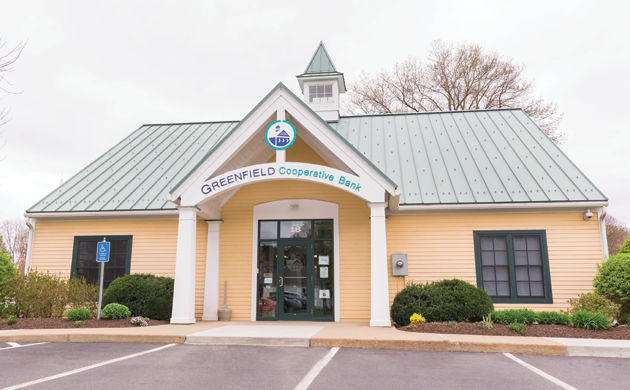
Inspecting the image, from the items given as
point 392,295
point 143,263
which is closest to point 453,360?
point 392,295

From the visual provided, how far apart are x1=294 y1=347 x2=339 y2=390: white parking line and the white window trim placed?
196 inches

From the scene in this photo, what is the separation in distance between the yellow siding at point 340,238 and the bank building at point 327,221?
1.3 inches

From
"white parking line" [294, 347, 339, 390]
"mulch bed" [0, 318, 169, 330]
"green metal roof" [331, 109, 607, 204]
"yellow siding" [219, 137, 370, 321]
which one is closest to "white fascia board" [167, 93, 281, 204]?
"yellow siding" [219, 137, 370, 321]

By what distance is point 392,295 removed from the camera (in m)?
12.0

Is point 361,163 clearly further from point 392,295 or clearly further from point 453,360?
point 453,360

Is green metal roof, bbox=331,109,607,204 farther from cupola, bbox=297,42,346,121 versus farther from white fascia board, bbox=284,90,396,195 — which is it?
white fascia board, bbox=284,90,396,195

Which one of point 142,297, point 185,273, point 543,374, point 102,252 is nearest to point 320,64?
point 185,273

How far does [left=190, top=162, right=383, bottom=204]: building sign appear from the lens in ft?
34.9

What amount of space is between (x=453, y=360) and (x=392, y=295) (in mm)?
4850

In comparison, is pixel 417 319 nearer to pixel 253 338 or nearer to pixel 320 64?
pixel 253 338

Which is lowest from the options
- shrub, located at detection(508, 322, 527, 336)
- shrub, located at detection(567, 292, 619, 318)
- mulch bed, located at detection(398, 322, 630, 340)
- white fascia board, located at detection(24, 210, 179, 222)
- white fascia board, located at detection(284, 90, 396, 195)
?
mulch bed, located at detection(398, 322, 630, 340)

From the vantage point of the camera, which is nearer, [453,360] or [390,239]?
[453,360]

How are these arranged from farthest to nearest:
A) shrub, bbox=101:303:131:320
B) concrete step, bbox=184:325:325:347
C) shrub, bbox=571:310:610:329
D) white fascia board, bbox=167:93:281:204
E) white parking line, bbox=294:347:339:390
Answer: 1. white fascia board, bbox=167:93:281:204
2. shrub, bbox=101:303:131:320
3. shrub, bbox=571:310:610:329
4. concrete step, bbox=184:325:325:347
5. white parking line, bbox=294:347:339:390

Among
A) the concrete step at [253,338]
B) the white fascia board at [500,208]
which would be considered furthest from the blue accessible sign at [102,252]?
the white fascia board at [500,208]
